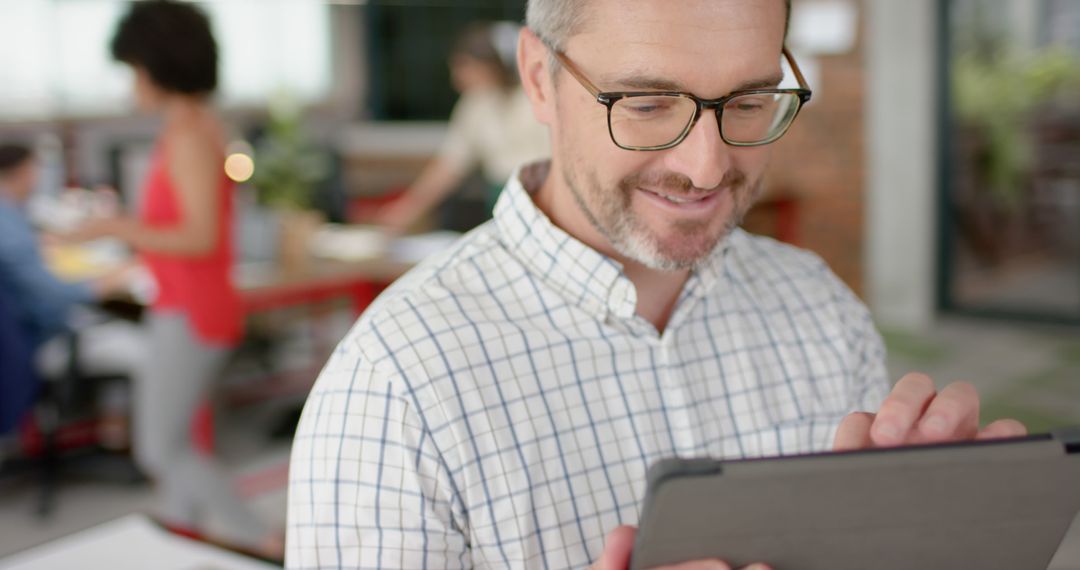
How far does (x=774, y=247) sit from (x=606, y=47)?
46cm

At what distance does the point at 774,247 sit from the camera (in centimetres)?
134

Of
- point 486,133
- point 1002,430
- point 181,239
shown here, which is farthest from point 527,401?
point 486,133

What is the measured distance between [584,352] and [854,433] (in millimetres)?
316

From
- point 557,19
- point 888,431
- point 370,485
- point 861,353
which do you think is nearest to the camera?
point 888,431

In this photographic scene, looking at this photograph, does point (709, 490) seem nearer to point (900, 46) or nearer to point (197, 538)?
point (197, 538)

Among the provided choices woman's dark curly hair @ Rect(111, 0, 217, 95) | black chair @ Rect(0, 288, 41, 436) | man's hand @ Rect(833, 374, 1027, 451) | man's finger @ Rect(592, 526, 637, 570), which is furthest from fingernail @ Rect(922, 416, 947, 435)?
black chair @ Rect(0, 288, 41, 436)

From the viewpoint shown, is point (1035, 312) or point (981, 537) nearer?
point (981, 537)

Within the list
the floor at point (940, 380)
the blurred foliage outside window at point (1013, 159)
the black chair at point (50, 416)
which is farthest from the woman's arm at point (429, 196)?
the blurred foliage outside window at point (1013, 159)

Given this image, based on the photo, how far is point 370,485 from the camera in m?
0.92

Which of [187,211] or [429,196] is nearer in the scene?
[187,211]

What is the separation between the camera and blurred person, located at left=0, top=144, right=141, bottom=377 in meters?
3.44

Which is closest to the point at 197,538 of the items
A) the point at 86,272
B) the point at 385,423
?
the point at 385,423

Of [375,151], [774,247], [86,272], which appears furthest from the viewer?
[375,151]

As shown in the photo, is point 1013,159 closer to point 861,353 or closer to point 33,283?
point 33,283
